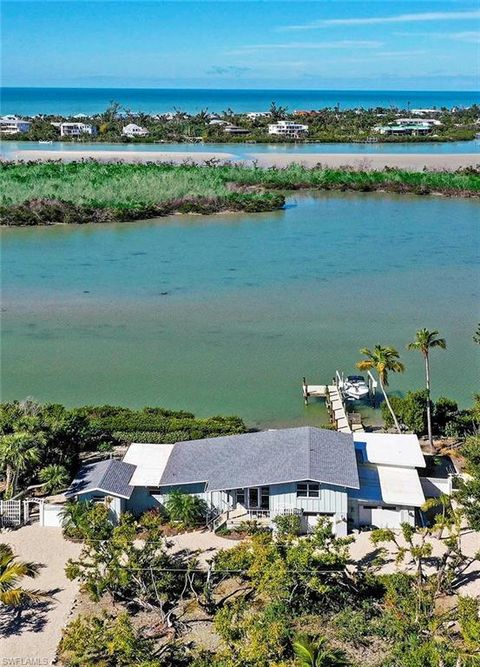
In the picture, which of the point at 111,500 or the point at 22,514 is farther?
the point at 22,514

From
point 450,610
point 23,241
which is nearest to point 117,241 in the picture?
point 23,241


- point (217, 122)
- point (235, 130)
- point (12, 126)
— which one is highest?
point (217, 122)

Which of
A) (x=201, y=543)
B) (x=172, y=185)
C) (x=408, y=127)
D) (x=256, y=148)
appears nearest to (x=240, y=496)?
(x=201, y=543)

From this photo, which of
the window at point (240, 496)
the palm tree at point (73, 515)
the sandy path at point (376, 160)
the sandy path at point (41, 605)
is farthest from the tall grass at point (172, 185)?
the window at point (240, 496)

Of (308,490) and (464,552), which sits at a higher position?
(308,490)

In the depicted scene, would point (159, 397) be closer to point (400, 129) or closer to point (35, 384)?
point (35, 384)

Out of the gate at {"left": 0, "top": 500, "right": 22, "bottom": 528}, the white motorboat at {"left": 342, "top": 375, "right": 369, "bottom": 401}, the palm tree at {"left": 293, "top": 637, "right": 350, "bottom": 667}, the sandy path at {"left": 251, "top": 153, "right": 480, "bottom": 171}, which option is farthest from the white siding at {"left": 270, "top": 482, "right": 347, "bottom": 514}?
the sandy path at {"left": 251, "top": 153, "right": 480, "bottom": 171}

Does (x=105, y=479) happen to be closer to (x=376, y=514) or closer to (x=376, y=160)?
(x=376, y=514)

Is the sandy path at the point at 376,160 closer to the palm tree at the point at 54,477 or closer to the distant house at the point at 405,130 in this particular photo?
the distant house at the point at 405,130
